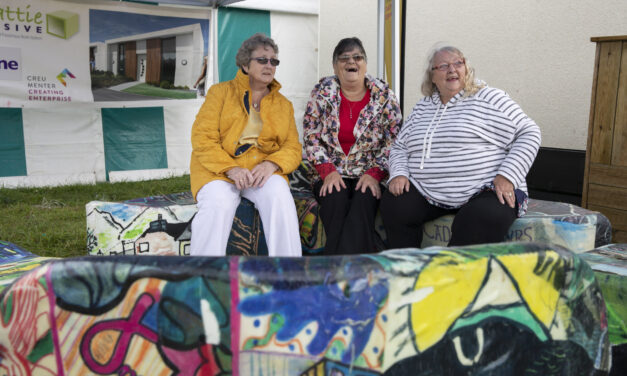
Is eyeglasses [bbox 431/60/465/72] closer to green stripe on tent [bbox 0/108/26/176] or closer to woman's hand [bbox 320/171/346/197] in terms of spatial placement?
woman's hand [bbox 320/171/346/197]

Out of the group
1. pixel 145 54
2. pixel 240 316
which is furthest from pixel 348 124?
pixel 145 54

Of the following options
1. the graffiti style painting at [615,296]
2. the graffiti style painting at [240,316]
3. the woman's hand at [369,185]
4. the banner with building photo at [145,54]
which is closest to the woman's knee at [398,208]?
the woman's hand at [369,185]

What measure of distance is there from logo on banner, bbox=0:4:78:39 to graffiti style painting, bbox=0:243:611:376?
5.23 meters

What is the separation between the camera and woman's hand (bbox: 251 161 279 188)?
2.81 meters

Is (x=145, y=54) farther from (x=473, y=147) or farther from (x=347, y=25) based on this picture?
(x=473, y=147)

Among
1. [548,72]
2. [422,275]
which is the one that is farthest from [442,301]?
[548,72]

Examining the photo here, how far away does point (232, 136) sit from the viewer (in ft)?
9.62

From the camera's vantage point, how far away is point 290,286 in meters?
0.85

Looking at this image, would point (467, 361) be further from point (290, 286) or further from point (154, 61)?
point (154, 61)

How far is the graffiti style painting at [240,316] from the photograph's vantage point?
0.85m

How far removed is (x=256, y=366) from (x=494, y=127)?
2017 millimetres

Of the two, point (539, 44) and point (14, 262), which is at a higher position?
point (539, 44)

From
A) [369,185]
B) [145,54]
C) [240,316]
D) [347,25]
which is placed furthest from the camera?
[347,25]

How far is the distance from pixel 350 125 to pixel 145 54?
3.85 metres
